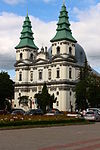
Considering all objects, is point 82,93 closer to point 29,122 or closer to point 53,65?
point 53,65

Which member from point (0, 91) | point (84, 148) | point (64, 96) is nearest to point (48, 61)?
point (64, 96)

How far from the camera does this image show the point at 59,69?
104562 millimetres

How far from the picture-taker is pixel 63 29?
105812 mm

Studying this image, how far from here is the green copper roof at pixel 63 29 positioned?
346 feet

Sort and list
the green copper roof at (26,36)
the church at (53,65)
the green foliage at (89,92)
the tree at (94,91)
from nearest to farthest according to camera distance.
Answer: the tree at (94,91)
the green foliage at (89,92)
the church at (53,65)
the green copper roof at (26,36)

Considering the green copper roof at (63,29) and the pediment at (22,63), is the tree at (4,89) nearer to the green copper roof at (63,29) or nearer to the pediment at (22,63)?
the pediment at (22,63)

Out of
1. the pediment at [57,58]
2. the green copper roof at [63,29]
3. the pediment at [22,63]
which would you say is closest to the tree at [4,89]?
the pediment at [57,58]

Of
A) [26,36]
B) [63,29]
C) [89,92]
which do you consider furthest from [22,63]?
[89,92]

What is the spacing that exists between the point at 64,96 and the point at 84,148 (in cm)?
8673

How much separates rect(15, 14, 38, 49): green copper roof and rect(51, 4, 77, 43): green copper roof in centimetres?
1299

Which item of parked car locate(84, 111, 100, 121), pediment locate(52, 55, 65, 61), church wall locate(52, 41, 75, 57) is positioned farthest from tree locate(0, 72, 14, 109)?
parked car locate(84, 111, 100, 121)

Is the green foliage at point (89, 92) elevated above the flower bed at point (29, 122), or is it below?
above

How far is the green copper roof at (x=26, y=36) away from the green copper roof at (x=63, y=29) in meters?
13.0

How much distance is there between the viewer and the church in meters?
103
